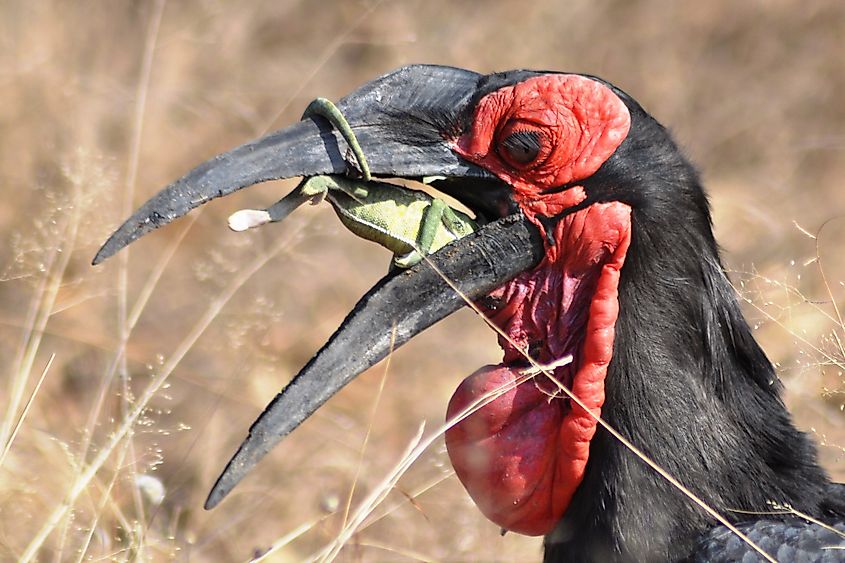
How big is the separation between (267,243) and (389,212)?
2.75 metres

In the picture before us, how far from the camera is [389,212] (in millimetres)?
2463

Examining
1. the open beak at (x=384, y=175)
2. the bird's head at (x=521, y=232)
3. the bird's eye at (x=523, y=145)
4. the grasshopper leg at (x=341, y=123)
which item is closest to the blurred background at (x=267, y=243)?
the open beak at (x=384, y=175)

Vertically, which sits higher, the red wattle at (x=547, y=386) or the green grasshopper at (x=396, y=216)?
the green grasshopper at (x=396, y=216)

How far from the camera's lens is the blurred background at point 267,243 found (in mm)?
3648

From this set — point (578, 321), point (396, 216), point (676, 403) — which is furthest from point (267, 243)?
point (676, 403)

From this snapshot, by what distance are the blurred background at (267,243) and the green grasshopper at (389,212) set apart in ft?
2.34

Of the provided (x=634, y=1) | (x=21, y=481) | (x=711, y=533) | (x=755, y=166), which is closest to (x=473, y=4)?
(x=634, y=1)

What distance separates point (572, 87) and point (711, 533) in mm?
936

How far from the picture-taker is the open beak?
2242mm

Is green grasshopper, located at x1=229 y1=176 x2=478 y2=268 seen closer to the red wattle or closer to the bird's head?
the bird's head

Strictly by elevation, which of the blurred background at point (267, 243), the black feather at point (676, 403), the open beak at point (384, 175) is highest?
the blurred background at point (267, 243)

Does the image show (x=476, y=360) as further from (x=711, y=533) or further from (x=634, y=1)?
(x=711, y=533)

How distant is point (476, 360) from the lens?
5.30 m

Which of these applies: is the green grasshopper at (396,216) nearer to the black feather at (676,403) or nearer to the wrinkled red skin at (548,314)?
the wrinkled red skin at (548,314)
